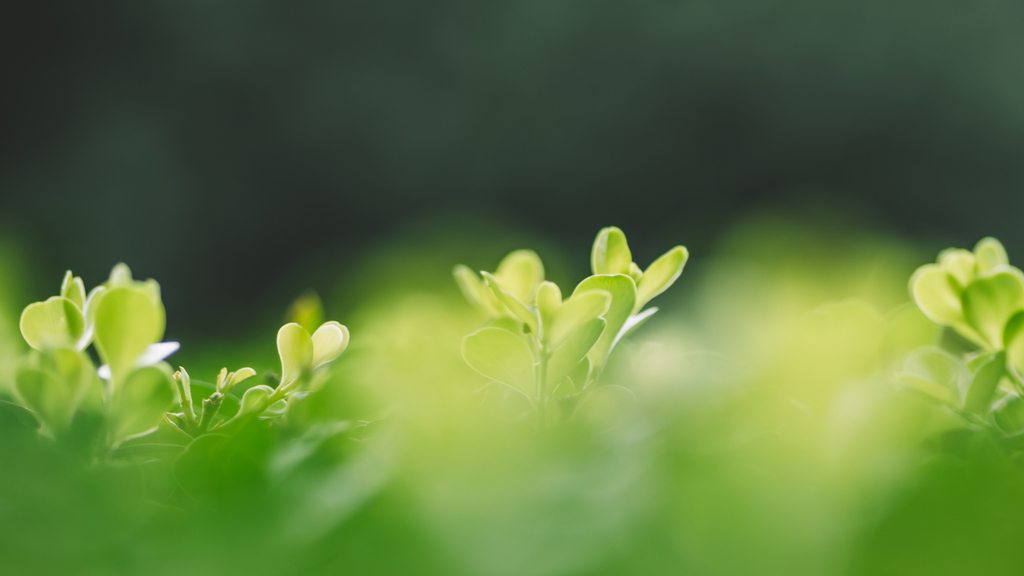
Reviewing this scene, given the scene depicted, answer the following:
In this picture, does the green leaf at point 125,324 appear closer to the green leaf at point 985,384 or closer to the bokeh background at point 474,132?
the green leaf at point 985,384

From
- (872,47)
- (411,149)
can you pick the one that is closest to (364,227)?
(411,149)

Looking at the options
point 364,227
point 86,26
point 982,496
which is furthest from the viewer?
point 364,227

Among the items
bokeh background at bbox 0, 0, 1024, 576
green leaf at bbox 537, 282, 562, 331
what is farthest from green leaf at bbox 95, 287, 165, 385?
bokeh background at bbox 0, 0, 1024, 576

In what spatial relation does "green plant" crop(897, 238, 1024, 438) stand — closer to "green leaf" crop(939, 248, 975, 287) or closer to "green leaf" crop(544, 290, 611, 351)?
"green leaf" crop(939, 248, 975, 287)

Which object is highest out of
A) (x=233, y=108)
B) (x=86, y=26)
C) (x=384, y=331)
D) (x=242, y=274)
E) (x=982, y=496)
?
(x=86, y=26)

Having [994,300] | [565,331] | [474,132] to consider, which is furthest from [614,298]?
[474,132]

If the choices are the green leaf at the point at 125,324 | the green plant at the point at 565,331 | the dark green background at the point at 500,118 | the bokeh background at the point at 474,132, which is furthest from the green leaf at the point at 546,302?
the dark green background at the point at 500,118

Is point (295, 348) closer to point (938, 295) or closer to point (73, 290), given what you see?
point (73, 290)

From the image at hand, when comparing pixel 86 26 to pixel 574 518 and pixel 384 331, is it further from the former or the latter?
pixel 574 518
